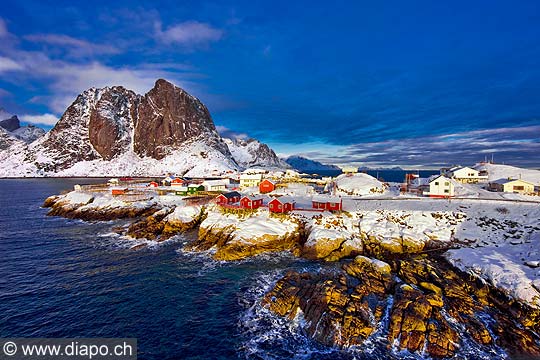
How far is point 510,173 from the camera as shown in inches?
3113

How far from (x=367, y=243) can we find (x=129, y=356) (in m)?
29.3

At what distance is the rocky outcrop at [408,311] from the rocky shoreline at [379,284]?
0.07m

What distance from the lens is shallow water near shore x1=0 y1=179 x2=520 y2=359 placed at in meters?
18.5

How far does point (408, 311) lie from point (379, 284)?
4972 mm

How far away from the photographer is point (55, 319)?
863 inches

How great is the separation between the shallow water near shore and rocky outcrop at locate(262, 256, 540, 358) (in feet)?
3.31

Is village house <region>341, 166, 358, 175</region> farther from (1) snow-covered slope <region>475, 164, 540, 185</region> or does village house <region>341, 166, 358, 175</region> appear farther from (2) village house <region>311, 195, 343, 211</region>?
(2) village house <region>311, 195, 343, 211</region>

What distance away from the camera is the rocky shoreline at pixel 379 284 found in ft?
61.6

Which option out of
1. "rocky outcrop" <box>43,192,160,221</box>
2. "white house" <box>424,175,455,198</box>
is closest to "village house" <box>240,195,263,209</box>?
"rocky outcrop" <box>43,192,160,221</box>

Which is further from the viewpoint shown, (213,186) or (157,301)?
(213,186)

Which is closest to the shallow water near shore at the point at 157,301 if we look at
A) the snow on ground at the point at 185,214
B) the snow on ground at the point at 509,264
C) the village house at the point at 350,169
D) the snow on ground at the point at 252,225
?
the snow on ground at the point at 252,225

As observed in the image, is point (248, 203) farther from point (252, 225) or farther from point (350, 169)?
point (350, 169)

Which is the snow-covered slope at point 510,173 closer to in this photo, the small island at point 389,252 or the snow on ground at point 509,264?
the small island at point 389,252

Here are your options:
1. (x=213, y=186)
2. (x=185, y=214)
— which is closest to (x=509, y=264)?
(x=185, y=214)
